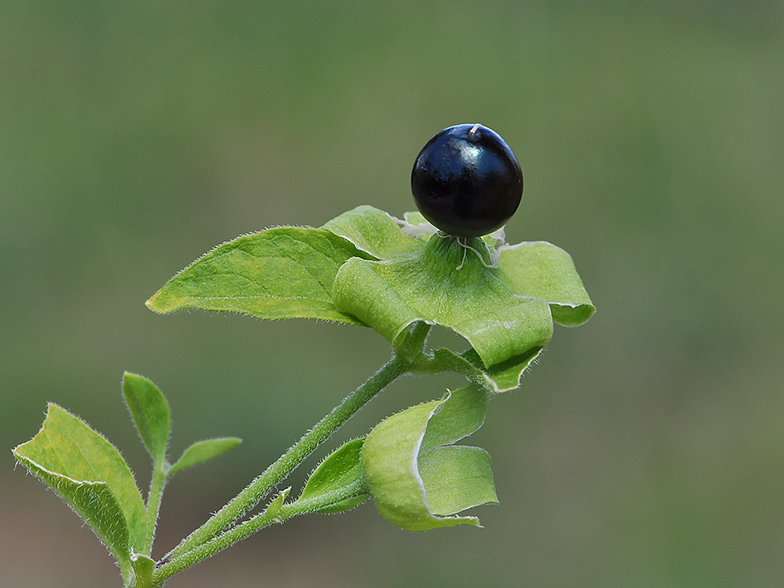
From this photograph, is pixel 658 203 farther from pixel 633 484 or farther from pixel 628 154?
pixel 633 484

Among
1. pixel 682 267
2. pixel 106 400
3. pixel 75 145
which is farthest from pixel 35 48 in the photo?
pixel 682 267

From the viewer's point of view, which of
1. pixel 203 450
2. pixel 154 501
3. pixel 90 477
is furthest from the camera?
pixel 203 450

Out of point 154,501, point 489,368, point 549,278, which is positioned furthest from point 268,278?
point 154,501

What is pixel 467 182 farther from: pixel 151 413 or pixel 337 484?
pixel 151 413

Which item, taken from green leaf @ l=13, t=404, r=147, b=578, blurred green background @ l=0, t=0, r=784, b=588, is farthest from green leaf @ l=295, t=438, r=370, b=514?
blurred green background @ l=0, t=0, r=784, b=588

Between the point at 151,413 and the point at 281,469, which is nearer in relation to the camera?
the point at 281,469

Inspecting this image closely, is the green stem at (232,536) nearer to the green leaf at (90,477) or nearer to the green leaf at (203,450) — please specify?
the green leaf at (90,477)
